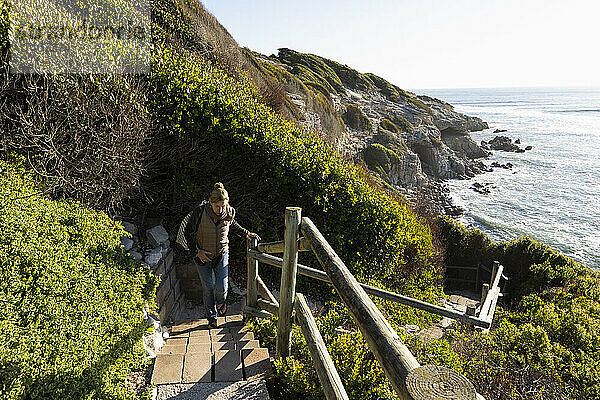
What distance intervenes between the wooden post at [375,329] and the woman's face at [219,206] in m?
2.07

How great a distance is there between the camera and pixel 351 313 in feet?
6.46

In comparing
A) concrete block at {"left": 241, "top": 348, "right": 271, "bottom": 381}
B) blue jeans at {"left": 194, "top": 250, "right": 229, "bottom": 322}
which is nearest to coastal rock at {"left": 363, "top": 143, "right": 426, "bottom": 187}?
blue jeans at {"left": 194, "top": 250, "right": 229, "bottom": 322}

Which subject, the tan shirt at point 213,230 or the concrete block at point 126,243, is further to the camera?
the concrete block at point 126,243

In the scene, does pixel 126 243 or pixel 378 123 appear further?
pixel 378 123

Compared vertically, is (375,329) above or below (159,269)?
above

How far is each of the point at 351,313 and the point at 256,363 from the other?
1.85m

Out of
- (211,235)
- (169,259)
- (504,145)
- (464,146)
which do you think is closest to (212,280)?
(211,235)

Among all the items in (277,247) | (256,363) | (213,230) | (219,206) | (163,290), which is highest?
(219,206)

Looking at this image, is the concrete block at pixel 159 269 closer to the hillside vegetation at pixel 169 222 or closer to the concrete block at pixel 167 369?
the hillside vegetation at pixel 169 222

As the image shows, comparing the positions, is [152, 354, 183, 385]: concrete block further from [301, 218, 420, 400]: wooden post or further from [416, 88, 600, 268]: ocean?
[416, 88, 600, 268]: ocean

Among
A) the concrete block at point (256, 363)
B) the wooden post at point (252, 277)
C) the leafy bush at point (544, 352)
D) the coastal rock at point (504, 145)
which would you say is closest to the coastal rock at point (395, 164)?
the leafy bush at point (544, 352)

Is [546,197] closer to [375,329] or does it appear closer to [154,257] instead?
[154,257]

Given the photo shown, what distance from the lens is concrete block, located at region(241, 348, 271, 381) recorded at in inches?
129

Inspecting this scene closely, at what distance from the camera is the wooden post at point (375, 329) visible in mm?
1392
